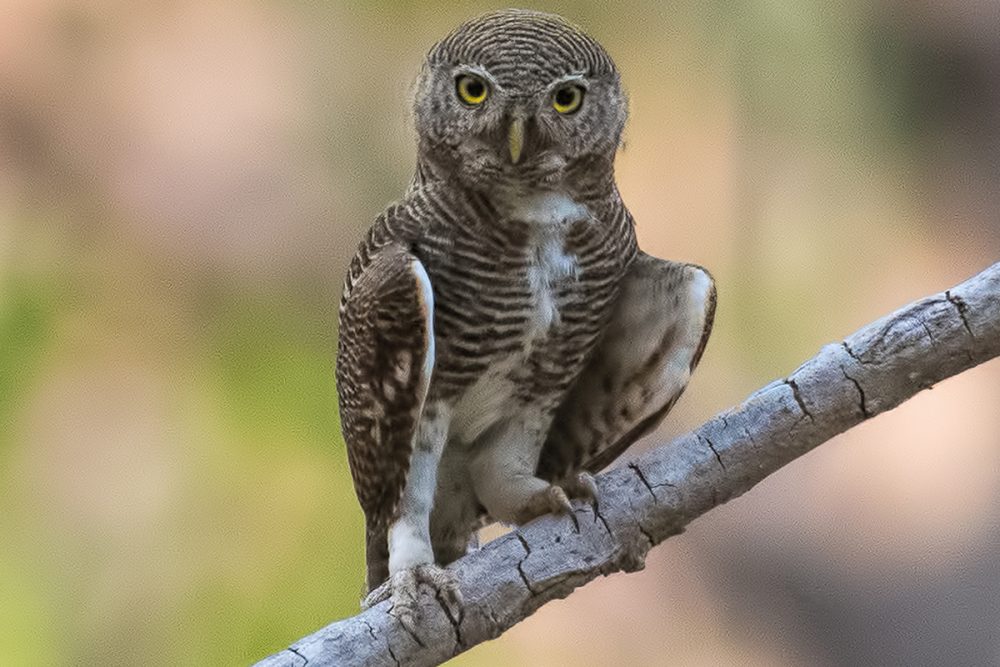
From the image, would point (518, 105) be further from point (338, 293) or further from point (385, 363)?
point (338, 293)

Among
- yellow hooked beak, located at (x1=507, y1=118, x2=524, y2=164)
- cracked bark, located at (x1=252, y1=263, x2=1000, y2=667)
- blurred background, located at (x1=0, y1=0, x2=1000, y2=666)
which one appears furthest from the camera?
blurred background, located at (x1=0, y1=0, x2=1000, y2=666)

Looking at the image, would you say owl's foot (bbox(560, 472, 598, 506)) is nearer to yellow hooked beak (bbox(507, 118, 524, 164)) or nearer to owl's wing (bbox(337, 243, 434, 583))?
owl's wing (bbox(337, 243, 434, 583))

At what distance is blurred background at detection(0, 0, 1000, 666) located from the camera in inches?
113

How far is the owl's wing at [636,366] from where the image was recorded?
1.73 meters

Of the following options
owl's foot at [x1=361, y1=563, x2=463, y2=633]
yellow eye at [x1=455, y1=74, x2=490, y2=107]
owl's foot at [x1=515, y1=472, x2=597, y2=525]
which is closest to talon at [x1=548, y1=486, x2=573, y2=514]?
owl's foot at [x1=515, y1=472, x2=597, y2=525]

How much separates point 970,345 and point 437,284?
0.67 meters

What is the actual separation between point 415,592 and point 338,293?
1.62 meters

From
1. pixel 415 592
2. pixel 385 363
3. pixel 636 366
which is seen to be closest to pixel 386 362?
pixel 385 363

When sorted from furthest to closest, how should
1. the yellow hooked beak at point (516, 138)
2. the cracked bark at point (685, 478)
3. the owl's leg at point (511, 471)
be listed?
the owl's leg at point (511, 471) < the yellow hooked beak at point (516, 138) < the cracked bark at point (685, 478)

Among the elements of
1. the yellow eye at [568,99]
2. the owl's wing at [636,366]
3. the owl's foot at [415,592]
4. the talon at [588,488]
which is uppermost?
the yellow eye at [568,99]

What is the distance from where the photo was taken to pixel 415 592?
153 centimetres

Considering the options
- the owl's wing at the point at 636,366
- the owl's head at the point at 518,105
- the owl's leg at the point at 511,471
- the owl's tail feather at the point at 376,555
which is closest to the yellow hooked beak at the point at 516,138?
the owl's head at the point at 518,105

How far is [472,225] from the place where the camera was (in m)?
1.67

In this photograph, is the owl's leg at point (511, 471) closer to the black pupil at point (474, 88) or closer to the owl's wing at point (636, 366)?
the owl's wing at point (636, 366)
